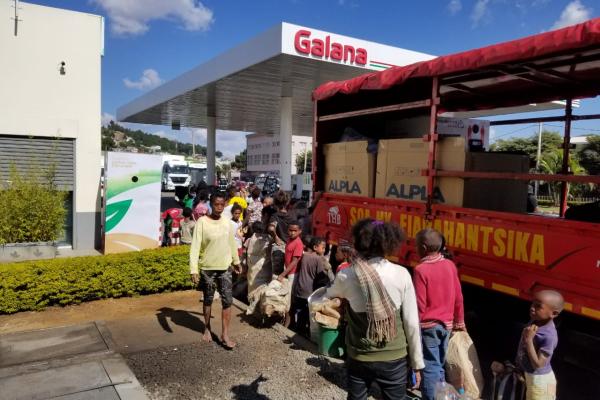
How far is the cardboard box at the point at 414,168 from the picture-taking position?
4.37m

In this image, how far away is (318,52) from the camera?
11.0 m

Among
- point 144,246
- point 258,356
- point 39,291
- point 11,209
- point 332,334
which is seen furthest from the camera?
point 144,246

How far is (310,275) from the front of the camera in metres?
5.31

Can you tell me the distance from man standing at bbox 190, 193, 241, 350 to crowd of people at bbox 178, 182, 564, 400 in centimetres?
1

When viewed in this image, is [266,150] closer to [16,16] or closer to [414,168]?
[16,16]

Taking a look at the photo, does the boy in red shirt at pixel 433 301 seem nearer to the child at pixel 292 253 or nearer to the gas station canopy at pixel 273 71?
the child at pixel 292 253

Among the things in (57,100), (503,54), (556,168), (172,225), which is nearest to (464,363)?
(503,54)

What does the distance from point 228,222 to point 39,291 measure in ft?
9.46

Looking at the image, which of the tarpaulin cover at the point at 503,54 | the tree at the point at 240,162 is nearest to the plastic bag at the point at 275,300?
the tarpaulin cover at the point at 503,54

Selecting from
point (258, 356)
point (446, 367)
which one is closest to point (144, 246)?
point (258, 356)

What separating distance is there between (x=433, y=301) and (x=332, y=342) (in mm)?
1476

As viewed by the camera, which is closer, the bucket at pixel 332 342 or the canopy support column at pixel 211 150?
the bucket at pixel 332 342

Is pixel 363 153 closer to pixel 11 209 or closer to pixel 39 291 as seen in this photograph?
pixel 39 291

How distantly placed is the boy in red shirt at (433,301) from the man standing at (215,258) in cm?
238
